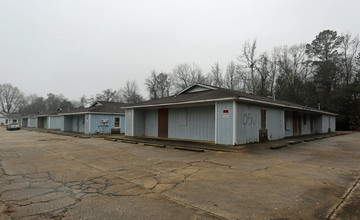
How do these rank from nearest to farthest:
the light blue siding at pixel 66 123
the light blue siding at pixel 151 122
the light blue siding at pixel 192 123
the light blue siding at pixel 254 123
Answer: the light blue siding at pixel 254 123
the light blue siding at pixel 192 123
the light blue siding at pixel 151 122
the light blue siding at pixel 66 123

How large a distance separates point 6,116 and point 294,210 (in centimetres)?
8119

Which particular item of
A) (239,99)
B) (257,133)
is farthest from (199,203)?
(257,133)

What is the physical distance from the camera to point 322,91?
33469mm

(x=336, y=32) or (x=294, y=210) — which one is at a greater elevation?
(x=336, y=32)

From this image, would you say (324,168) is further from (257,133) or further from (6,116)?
(6,116)

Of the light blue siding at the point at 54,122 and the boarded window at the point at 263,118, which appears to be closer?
the boarded window at the point at 263,118

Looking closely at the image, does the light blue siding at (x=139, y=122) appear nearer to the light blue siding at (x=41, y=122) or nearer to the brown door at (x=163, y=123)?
the brown door at (x=163, y=123)

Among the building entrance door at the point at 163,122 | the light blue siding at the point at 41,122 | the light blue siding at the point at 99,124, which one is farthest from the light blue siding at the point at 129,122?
the light blue siding at the point at 41,122

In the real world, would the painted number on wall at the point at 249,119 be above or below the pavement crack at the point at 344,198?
above

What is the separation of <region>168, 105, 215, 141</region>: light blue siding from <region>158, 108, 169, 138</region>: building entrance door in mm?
424

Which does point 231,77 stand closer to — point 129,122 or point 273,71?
point 273,71

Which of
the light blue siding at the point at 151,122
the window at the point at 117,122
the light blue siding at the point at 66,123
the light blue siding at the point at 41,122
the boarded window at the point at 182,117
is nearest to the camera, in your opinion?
the boarded window at the point at 182,117

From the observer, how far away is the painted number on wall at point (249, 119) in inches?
451

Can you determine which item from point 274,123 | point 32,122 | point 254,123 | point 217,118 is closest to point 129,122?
point 217,118
